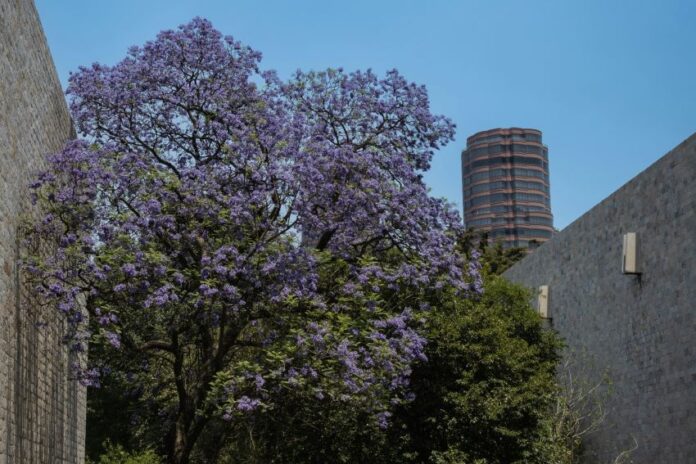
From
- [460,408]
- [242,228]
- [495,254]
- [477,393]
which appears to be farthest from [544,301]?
[495,254]

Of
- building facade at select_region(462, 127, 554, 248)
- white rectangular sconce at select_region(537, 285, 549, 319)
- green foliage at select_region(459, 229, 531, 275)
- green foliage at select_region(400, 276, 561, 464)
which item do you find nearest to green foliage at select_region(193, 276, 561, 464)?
green foliage at select_region(400, 276, 561, 464)

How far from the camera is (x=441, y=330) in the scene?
19766 mm

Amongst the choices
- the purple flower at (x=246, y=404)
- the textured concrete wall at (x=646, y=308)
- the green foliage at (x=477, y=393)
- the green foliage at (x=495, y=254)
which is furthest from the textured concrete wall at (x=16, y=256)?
the green foliage at (x=495, y=254)

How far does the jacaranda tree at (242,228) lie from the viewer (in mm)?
14281

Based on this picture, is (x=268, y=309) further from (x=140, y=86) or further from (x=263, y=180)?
(x=140, y=86)

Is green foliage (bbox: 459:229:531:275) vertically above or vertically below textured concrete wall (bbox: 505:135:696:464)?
above

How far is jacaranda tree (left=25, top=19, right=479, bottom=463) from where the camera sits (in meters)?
14.3

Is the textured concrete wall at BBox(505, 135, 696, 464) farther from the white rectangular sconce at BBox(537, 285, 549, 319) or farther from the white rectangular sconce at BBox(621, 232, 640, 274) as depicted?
the white rectangular sconce at BBox(537, 285, 549, 319)

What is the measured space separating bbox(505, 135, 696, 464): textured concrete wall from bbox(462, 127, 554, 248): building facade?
9683cm

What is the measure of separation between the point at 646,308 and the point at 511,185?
10204cm

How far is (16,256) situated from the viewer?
11.4 metres

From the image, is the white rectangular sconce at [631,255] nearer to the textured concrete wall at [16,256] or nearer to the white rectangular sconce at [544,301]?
the white rectangular sconce at [544,301]

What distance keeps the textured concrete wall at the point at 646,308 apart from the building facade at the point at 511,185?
3812 inches

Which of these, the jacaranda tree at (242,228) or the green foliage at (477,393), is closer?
the jacaranda tree at (242,228)
